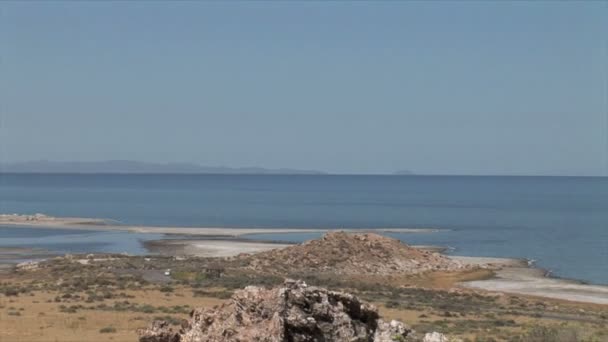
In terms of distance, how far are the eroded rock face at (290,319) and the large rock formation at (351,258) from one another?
41.4m

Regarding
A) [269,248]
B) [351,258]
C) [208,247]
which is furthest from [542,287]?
[208,247]

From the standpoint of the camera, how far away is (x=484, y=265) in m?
64.8

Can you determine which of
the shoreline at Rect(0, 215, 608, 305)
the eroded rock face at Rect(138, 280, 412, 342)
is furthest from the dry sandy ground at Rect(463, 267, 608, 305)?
the eroded rock face at Rect(138, 280, 412, 342)

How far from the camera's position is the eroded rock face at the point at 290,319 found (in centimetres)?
1100

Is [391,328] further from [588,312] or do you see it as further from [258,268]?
[258,268]

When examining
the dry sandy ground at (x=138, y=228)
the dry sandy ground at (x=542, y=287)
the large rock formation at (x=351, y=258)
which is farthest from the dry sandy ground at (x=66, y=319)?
the dry sandy ground at (x=138, y=228)

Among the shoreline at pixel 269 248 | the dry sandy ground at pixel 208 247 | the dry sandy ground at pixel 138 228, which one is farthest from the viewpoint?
the dry sandy ground at pixel 138 228

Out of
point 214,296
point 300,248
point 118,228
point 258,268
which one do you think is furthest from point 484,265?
point 118,228

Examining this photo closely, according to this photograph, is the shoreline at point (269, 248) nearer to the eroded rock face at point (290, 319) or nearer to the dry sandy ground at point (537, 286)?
the dry sandy ground at point (537, 286)

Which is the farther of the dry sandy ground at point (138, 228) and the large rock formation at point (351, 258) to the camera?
the dry sandy ground at point (138, 228)

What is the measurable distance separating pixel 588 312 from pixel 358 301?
30.3m

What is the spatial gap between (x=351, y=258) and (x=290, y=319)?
157 ft

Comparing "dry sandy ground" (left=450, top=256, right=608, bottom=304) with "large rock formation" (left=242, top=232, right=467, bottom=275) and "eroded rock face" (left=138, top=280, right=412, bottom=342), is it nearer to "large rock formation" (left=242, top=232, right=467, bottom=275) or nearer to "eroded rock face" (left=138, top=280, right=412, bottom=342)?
"large rock formation" (left=242, top=232, right=467, bottom=275)

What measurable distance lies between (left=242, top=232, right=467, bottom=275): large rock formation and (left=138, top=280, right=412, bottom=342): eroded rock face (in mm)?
A: 41450
